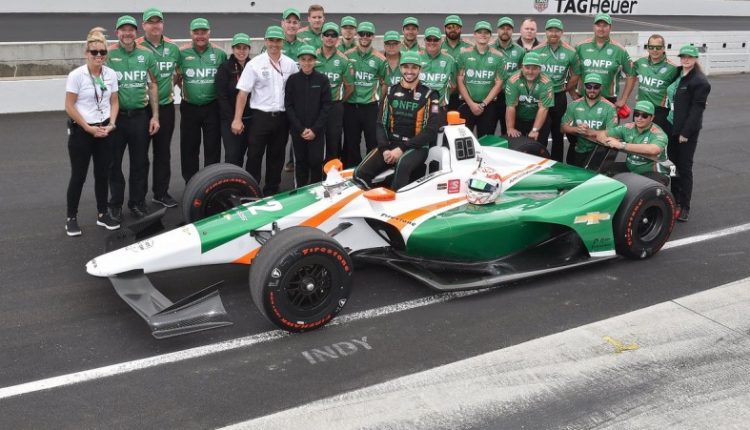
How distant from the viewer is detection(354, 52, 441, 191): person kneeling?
6781 millimetres

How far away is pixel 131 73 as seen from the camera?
750 centimetres

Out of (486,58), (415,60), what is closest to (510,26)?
(486,58)

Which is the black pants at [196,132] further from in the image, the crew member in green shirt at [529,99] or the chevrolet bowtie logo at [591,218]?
the chevrolet bowtie logo at [591,218]

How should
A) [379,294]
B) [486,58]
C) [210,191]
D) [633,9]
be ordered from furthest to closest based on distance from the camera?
1. [633,9]
2. [486,58]
3. [210,191]
4. [379,294]

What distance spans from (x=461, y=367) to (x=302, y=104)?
4.02m

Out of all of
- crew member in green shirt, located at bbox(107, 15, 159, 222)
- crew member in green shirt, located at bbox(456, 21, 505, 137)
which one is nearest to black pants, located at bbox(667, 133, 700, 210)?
crew member in green shirt, located at bbox(456, 21, 505, 137)

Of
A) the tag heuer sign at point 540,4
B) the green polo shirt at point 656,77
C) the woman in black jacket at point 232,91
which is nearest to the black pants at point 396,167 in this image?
the woman in black jacket at point 232,91

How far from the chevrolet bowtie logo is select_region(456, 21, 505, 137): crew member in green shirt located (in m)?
3.07

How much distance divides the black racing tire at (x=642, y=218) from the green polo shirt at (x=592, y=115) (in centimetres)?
116

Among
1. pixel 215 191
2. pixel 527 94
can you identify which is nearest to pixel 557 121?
pixel 527 94

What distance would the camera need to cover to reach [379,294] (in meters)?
6.15

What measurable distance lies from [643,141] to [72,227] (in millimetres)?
5958

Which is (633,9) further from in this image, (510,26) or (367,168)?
(367,168)

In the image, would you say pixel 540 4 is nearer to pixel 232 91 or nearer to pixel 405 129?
pixel 232 91
